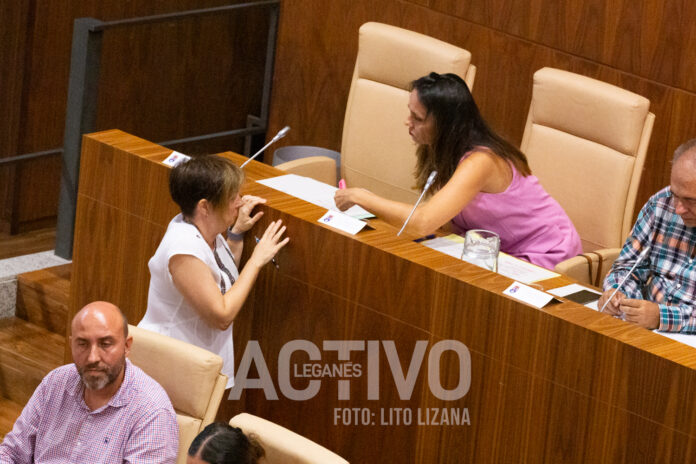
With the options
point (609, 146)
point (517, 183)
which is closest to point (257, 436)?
point (517, 183)

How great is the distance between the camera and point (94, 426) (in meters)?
2.78

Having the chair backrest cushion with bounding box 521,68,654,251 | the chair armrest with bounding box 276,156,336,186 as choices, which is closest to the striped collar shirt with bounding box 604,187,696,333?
the chair backrest cushion with bounding box 521,68,654,251

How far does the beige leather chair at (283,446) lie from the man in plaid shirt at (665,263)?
33.0 inches

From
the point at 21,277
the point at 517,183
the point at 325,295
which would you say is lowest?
the point at 21,277

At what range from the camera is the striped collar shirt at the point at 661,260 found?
2979mm

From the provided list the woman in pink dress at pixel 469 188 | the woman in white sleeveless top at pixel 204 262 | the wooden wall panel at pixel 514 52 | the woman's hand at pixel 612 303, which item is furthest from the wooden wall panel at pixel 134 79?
the woman's hand at pixel 612 303

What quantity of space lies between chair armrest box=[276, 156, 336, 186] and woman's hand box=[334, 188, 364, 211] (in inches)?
34.5

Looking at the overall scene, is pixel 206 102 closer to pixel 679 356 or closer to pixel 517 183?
pixel 517 183

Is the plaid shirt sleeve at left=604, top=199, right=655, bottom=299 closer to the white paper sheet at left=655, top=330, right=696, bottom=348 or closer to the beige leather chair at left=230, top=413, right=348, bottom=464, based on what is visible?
the white paper sheet at left=655, top=330, right=696, bottom=348

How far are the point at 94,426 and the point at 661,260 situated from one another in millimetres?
1451

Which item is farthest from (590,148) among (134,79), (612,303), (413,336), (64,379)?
(134,79)

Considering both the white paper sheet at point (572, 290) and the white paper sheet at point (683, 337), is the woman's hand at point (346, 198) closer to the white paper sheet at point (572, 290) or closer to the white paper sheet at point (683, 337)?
the white paper sheet at point (572, 290)

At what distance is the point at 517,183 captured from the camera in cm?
354

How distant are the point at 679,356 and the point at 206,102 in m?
3.56
